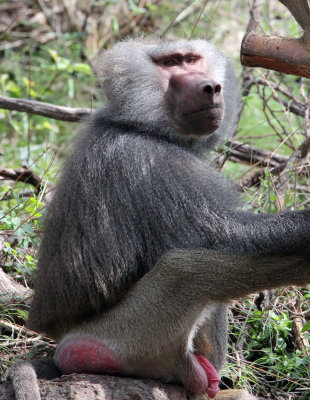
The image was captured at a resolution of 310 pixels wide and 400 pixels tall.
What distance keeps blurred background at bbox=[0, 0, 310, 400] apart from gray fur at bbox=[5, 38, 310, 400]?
56 cm

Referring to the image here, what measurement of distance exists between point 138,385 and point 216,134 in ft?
5.28

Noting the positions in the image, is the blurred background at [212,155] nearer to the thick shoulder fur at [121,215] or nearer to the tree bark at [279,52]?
the thick shoulder fur at [121,215]

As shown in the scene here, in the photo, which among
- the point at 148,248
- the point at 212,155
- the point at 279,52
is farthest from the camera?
the point at 212,155

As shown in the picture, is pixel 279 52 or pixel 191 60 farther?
pixel 191 60

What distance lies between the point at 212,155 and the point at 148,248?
1.96 metres

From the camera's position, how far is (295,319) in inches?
160

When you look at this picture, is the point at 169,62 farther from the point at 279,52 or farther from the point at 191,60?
the point at 279,52

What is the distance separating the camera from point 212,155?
16.4 feet

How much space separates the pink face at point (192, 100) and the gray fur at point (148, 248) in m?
0.09

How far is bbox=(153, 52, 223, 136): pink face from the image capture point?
3.43 m

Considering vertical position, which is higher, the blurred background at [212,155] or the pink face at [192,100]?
the pink face at [192,100]

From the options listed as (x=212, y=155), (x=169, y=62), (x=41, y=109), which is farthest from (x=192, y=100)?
(x=41, y=109)

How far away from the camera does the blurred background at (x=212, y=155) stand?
386cm

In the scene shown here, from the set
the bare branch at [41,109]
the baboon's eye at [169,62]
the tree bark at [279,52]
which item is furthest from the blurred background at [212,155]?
the tree bark at [279,52]
